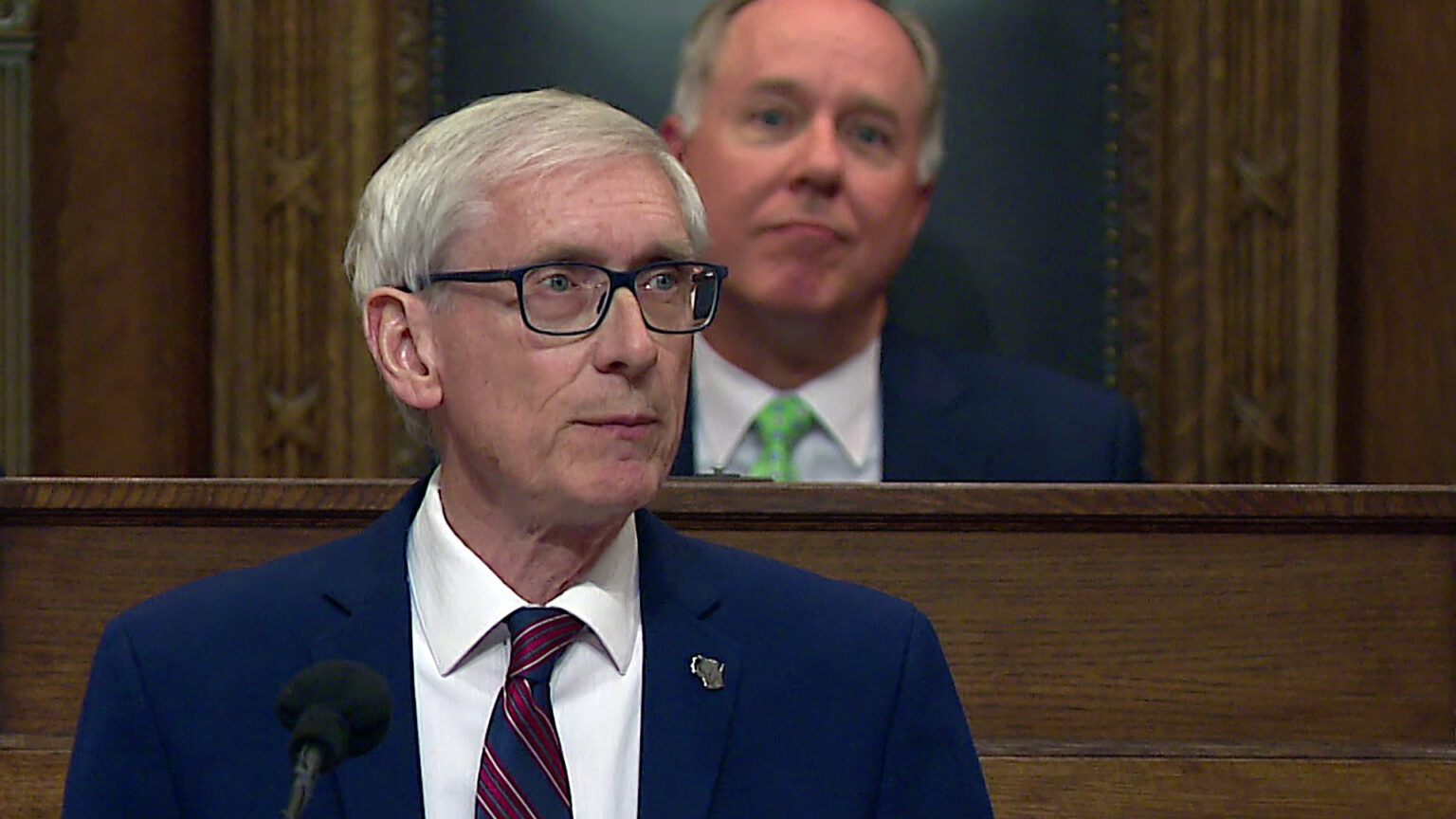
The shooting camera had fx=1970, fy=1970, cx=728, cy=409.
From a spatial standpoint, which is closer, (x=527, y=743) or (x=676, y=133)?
(x=527, y=743)

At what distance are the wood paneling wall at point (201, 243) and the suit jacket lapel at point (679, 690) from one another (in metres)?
2.10

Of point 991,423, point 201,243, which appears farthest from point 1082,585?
point 201,243

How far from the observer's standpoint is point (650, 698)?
175 cm

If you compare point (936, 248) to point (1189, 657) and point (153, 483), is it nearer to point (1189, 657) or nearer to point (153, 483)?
point (1189, 657)

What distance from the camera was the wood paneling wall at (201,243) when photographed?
3.81 m

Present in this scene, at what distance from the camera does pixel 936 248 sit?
153 inches

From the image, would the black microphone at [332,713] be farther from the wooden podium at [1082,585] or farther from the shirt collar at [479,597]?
the wooden podium at [1082,585]

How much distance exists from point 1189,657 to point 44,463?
2435 mm

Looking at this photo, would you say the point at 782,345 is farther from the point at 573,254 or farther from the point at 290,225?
the point at 573,254

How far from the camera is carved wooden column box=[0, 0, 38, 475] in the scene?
148 inches

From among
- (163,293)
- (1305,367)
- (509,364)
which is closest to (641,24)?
(163,293)

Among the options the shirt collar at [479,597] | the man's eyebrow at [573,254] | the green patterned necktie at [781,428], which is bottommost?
the shirt collar at [479,597]

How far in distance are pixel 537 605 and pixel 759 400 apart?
1523mm

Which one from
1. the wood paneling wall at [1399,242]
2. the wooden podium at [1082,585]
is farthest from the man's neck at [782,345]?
the wood paneling wall at [1399,242]
